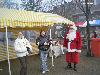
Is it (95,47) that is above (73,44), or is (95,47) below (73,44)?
below

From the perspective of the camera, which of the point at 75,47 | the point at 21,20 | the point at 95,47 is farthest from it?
the point at 95,47

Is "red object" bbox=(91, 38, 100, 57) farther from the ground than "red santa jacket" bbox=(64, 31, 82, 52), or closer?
closer

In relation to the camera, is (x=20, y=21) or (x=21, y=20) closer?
(x=20, y=21)

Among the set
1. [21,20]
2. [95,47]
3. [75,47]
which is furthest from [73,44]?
[95,47]

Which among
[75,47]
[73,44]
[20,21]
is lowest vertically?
[75,47]

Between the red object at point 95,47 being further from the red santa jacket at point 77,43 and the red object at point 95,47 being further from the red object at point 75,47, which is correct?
the red santa jacket at point 77,43

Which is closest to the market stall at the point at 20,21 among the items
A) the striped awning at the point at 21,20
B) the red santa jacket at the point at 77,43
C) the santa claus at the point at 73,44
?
A: the striped awning at the point at 21,20

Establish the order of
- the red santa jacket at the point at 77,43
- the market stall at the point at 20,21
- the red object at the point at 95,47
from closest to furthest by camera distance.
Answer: the market stall at the point at 20,21 < the red santa jacket at the point at 77,43 < the red object at the point at 95,47

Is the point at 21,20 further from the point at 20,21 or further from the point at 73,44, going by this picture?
the point at 73,44

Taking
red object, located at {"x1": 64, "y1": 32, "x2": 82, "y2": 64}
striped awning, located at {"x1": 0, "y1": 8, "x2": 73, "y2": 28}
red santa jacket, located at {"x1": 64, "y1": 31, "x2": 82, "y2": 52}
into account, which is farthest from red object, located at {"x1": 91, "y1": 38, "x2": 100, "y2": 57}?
red santa jacket, located at {"x1": 64, "y1": 31, "x2": 82, "y2": 52}

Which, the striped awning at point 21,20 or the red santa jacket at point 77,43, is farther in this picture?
the red santa jacket at point 77,43

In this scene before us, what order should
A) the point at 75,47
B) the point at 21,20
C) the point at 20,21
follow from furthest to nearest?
1. the point at 75,47
2. the point at 21,20
3. the point at 20,21

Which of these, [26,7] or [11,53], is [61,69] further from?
[26,7]

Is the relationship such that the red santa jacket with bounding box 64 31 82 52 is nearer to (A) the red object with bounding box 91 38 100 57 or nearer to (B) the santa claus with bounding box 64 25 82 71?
(B) the santa claus with bounding box 64 25 82 71
